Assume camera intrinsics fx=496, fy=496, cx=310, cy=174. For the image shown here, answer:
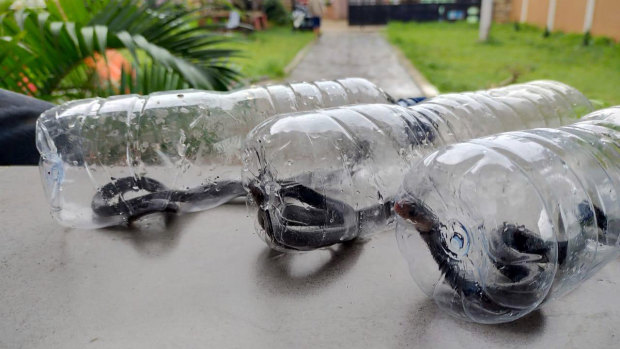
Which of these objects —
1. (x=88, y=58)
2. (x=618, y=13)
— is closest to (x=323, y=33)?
(x=618, y=13)

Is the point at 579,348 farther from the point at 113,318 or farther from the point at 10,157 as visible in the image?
the point at 10,157

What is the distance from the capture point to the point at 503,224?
29.3 inches

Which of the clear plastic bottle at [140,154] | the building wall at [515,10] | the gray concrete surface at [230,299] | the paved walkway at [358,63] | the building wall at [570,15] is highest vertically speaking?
the clear plastic bottle at [140,154]

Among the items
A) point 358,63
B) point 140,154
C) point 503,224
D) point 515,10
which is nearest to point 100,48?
point 140,154

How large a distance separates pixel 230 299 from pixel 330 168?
0.34 m

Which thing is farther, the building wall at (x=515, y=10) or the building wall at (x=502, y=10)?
the building wall at (x=502, y=10)

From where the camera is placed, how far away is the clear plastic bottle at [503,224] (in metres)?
0.75

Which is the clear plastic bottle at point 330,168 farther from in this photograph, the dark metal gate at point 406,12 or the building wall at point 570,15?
the dark metal gate at point 406,12

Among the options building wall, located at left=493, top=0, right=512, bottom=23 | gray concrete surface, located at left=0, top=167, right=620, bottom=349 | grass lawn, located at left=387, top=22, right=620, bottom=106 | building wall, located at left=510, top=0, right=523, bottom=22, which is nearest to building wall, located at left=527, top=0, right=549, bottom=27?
grass lawn, located at left=387, top=22, right=620, bottom=106

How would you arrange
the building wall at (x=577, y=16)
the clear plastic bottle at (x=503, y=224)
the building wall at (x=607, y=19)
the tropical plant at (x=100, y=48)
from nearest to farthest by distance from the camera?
the clear plastic bottle at (x=503, y=224) < the tropical plant at (x=100, y=48) < the building wall at (x=607, y=19) < the building wall at (x=577, y=16)

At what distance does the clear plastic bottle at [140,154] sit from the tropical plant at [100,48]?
780mm

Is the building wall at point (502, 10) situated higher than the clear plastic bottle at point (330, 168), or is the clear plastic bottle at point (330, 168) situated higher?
the clear plastic bottle at point (330, 168)

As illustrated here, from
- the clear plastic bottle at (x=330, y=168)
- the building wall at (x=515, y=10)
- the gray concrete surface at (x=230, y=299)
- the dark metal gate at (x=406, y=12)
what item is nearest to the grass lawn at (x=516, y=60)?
the building wall at (x=515, y=10)

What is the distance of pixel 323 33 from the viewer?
14.8 m
